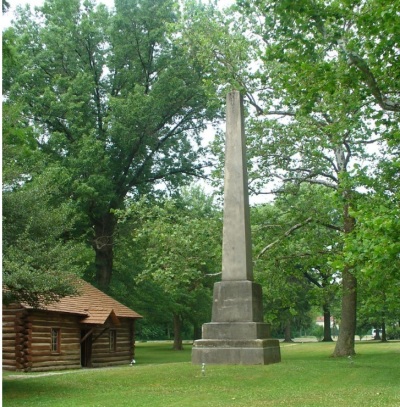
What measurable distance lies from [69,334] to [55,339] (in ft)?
2.23

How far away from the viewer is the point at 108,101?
3216 cm

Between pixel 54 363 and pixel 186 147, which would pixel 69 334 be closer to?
pixel 54 363

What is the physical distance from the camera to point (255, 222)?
87.4 ft

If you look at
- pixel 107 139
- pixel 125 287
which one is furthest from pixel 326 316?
pixel 107 139

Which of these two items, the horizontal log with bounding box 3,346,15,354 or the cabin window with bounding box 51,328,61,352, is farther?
the cabin window with bounding box 51,328,61,352

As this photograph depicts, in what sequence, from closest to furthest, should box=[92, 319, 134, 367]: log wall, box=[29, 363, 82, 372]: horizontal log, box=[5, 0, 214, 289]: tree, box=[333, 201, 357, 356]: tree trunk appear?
1. box=[29, 363, 82, 372]: horizontal log
2. box=[333, 201, 357, 356]: tree trunk
3. box=[92, 319, 134, 367]: log wall
4. box=[5, 0, 214, 289]: tree

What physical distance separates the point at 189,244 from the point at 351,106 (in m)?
9.91

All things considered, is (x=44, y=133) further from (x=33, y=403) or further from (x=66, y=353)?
(x=33, y=403)

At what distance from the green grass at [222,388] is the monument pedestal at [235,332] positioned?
0.51 m

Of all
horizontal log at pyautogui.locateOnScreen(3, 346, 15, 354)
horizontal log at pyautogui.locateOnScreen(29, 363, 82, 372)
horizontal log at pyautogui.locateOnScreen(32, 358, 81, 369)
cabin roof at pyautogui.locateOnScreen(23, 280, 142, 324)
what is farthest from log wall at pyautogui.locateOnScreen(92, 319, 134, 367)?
horizontal log at pyautogui.locateOnScreen(3, 346, 15, 354)

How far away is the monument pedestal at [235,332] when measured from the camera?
681 inches

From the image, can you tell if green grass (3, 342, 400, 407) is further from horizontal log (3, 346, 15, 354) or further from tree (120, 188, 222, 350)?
horizontal log (3, 346, 15, 354)

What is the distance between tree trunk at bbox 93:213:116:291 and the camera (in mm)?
33750

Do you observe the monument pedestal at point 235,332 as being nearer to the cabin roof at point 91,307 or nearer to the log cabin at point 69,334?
the log cabin at point 69,334
